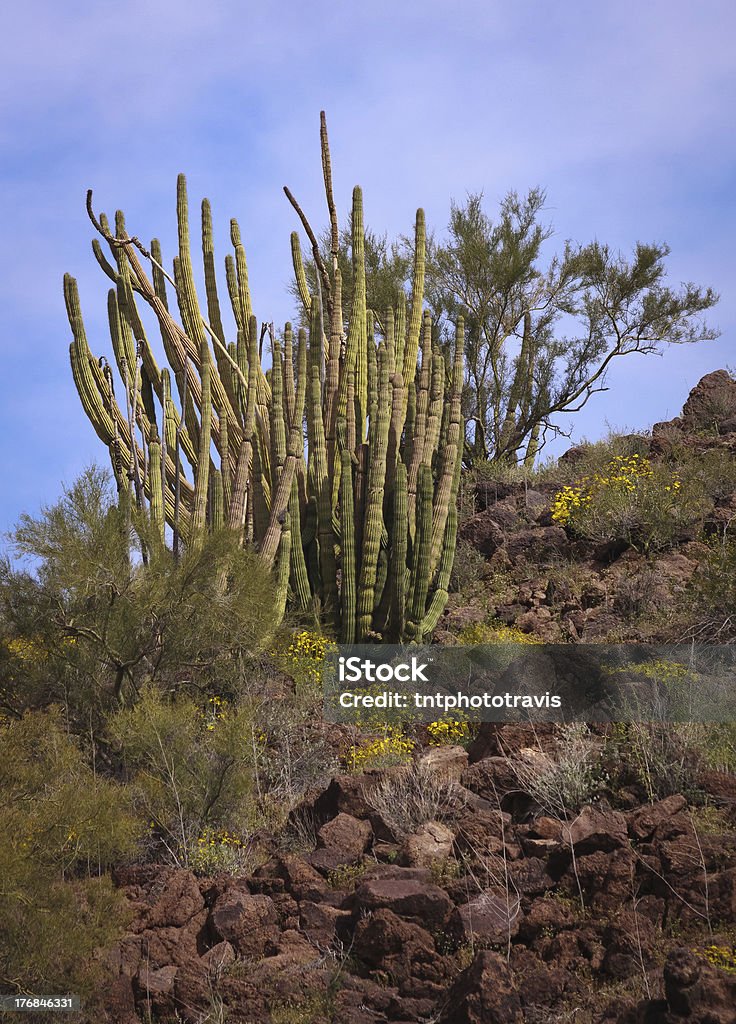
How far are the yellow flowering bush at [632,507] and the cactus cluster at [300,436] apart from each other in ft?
7.04

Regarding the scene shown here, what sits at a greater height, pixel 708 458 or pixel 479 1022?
pixel 708 458

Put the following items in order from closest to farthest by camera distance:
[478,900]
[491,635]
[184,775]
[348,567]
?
1. [478,900]
2. [184,775]
3. [491,635]
4. [348,567]

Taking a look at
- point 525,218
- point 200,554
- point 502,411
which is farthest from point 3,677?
point 525,218

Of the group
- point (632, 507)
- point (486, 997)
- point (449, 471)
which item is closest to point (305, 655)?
point (449, 471)

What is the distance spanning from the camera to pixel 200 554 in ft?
30.8

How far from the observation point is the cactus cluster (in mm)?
11781

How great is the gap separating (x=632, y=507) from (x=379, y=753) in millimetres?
5610

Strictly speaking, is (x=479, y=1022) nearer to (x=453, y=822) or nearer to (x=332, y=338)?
(x=453, y=822)

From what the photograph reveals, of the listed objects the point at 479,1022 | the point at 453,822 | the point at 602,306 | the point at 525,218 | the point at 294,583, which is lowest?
the point at 479,1022

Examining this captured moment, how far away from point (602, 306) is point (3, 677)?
1358 cm

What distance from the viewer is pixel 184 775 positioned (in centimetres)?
793

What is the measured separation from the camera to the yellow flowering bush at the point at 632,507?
43.4 feet

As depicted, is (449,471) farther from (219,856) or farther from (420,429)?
(219,856)

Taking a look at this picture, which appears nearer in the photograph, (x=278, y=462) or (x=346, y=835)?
(x=346, y=835)
